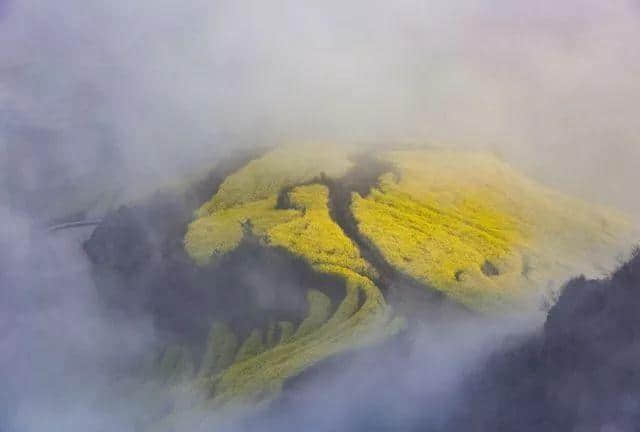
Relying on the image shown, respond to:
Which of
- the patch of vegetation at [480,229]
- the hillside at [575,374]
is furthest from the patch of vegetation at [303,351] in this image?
the hillside at [575,374]

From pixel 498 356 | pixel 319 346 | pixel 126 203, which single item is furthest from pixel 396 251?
A: pixel 126 203

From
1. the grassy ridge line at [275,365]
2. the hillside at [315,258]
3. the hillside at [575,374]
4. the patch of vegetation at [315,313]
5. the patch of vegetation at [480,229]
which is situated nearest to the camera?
the hillside at [575,374]

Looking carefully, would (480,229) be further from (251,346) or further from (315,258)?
(251,346)

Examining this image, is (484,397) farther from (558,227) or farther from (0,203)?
(0,203)

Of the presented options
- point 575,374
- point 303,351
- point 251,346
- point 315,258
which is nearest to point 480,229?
point 315,258

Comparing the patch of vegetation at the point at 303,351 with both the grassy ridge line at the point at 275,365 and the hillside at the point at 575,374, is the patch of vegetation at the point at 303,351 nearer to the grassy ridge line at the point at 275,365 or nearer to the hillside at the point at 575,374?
the grassy ridge line at the point at 275,365

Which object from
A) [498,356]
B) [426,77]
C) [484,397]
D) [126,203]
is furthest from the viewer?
[426,77]

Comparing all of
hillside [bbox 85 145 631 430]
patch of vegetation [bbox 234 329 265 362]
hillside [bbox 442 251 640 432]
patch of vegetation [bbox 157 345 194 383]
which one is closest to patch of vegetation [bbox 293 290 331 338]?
hillside [bbox 85 145 631 430]

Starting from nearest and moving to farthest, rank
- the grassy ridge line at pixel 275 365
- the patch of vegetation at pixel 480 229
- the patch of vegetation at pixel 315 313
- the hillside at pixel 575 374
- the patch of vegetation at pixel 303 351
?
the hillside at pixel 575 374 → the grassy ridge line at pixel 275 365 → the patch of vegetation at pixel 303 351 → the patch of vegetation at pixel 315 313 → the patch of vegetation at pixel 480 229
